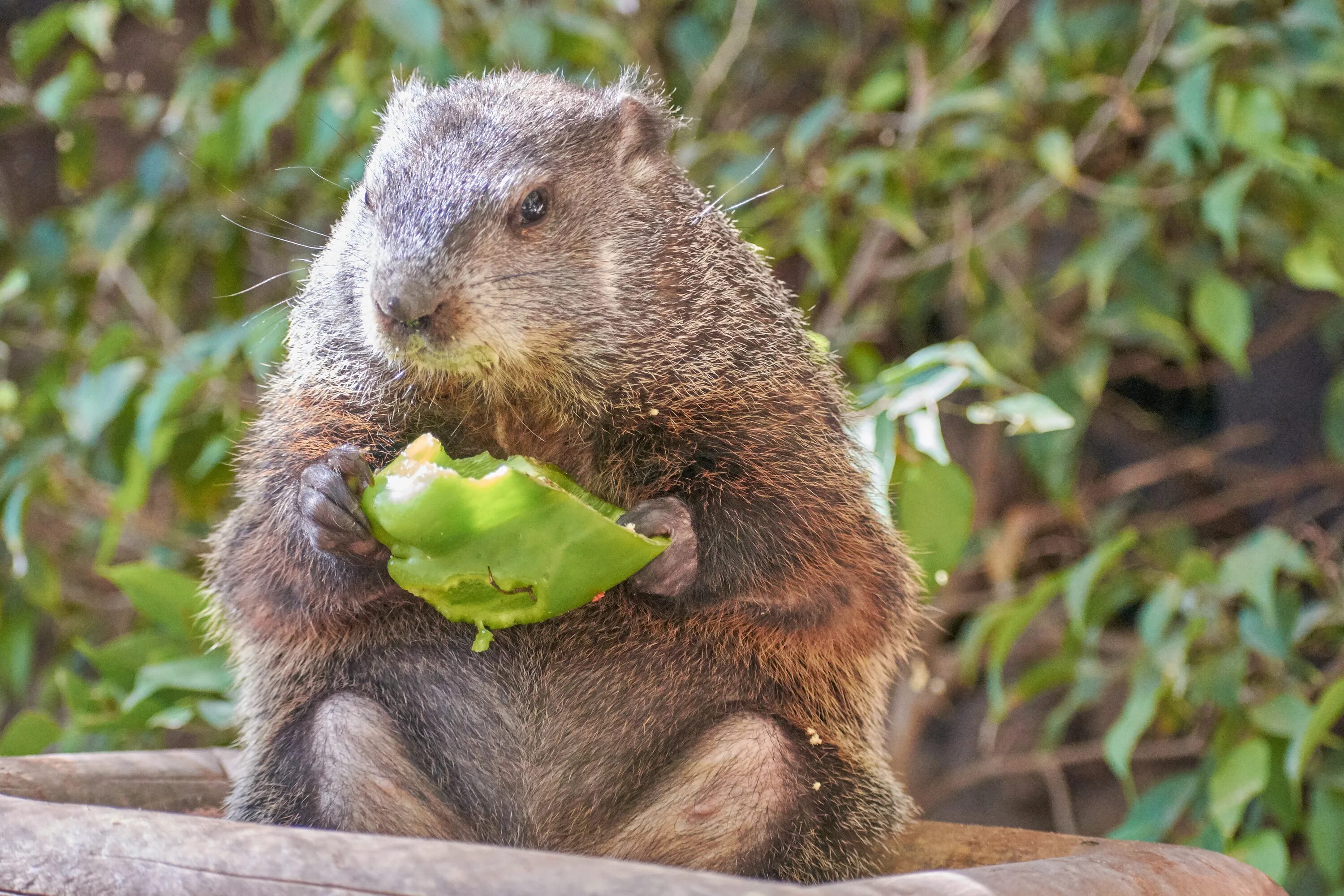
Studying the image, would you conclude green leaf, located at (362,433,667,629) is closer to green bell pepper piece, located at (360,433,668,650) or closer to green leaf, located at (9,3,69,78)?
green bell pepper piece, located at (360,433,668,650)

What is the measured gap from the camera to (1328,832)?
2.06 metres

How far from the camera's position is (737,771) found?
4.86 ft

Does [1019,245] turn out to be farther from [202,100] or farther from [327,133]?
[202,100]

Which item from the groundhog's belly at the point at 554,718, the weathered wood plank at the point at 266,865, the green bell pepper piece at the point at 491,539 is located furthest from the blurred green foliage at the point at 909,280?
the weathered wood plank at the point at 266,865

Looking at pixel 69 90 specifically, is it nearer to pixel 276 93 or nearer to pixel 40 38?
pixel 40 38

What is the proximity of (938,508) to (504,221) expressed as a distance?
0.90 m

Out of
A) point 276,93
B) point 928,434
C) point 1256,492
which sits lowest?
point 1256,492

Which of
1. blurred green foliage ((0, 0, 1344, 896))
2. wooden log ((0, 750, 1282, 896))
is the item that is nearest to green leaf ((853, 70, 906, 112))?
blurred green foliage ((0, 0, 1344, 896))

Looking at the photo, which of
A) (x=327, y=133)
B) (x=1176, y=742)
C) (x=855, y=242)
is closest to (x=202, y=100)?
(x=327, y=133)

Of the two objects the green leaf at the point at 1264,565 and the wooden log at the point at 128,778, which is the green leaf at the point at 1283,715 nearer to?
the green leaf at the point at 1264,565

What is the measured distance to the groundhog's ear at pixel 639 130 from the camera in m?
1.73

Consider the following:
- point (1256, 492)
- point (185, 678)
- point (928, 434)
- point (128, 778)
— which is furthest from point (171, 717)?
point (1256, 492)

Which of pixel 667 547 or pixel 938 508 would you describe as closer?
pixel 667 547

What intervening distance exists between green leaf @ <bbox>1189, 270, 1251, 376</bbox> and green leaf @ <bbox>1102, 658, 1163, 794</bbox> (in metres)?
0.64
